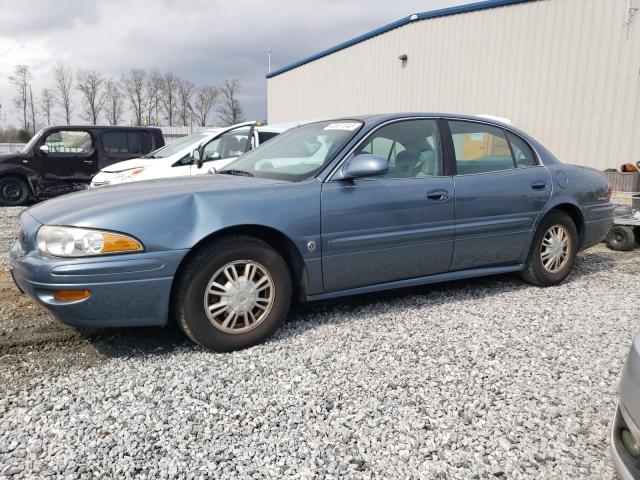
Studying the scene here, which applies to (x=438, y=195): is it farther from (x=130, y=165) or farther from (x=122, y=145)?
(x=122, y=145)

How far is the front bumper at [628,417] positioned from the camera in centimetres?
175

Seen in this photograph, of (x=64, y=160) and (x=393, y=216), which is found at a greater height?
(x=64, y=160)

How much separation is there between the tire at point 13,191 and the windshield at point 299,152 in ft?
27.7

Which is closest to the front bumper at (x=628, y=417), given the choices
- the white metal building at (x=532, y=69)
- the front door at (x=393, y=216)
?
the front door at (x=393, y=216)

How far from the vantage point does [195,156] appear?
8227 mm

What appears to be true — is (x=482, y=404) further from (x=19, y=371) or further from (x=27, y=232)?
(x=27, y=232)

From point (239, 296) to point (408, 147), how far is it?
5.72ft

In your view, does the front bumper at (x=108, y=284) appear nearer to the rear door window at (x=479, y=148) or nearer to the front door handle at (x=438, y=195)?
the front door handle at (x=438, y=195)

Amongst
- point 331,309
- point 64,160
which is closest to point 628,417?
point 331,309

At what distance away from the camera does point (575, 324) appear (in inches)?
148

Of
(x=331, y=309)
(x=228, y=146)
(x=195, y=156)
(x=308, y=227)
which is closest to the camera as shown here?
(x=308, y=227)

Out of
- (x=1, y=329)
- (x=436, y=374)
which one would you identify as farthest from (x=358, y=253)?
(x=1, y=329)

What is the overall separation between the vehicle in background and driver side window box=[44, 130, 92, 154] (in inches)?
108

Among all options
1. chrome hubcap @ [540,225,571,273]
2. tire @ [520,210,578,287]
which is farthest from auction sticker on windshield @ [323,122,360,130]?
chrome hubcap @ [540,225,571,273]
